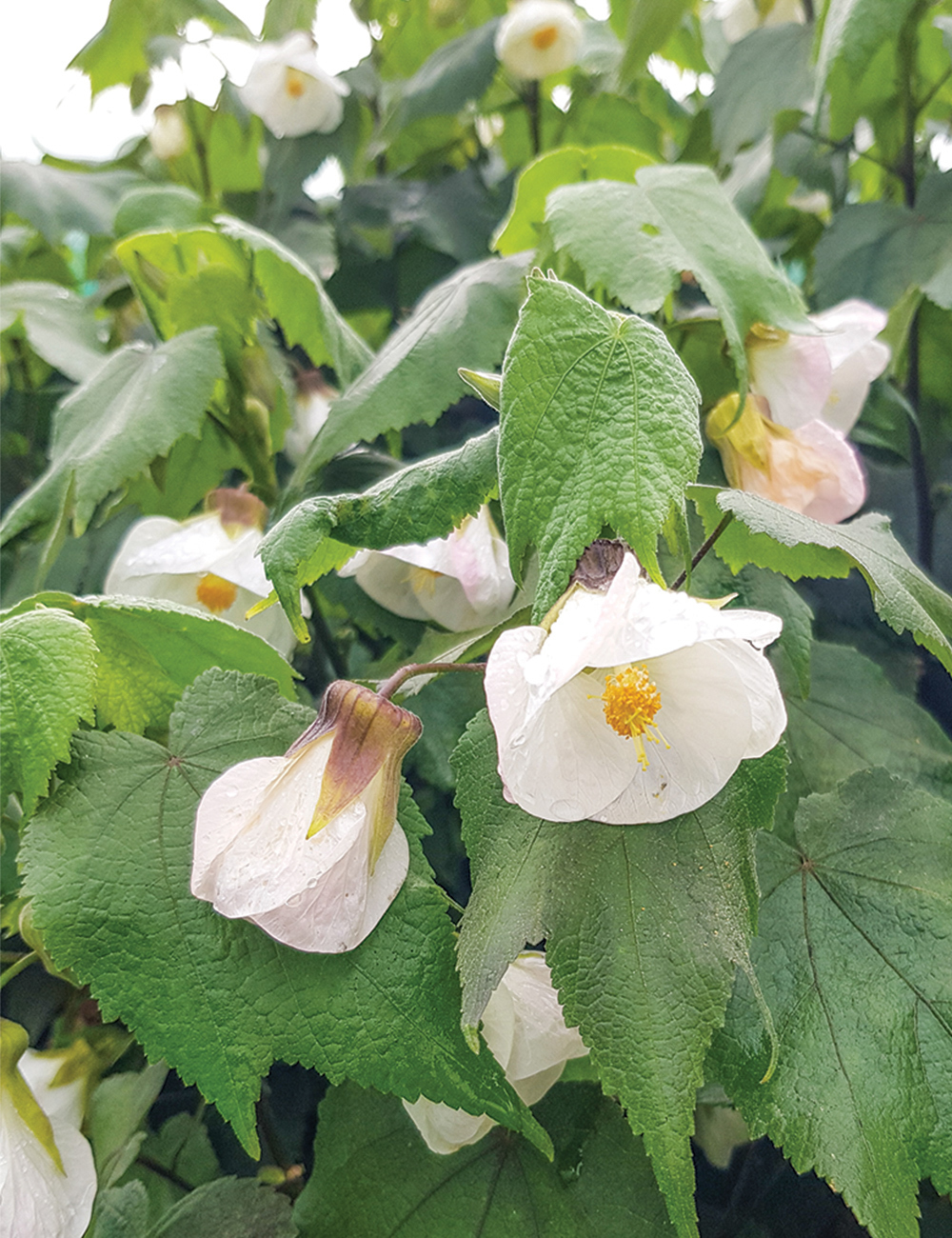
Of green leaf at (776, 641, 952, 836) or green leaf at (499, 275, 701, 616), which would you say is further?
green leaf at (776, 641, 952, 836)

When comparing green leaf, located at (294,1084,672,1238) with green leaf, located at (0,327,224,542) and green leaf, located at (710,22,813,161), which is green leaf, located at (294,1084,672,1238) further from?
green leaf, located at (710,22,813,161)

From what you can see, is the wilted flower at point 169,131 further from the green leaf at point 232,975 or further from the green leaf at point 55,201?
the green leaf at point 232,975

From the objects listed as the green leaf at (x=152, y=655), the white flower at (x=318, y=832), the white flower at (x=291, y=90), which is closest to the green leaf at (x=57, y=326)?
the white flower at (x=291, y=90)

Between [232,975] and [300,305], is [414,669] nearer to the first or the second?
[232,975]

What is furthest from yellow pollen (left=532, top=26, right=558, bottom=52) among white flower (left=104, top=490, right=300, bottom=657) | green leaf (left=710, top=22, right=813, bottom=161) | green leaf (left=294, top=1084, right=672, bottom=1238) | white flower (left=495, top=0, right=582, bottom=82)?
green leaf (left=294, top=1084, right=672, bottom=1238)

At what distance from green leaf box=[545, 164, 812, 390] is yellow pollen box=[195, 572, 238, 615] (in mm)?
196

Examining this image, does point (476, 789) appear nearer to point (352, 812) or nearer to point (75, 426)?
point (352, 812)

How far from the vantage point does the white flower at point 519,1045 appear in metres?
0.31

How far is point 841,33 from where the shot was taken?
0.51 m

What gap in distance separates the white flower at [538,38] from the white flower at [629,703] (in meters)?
0.60

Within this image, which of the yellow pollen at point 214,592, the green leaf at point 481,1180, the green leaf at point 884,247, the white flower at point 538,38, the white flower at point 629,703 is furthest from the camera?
the white flower at point 538,38

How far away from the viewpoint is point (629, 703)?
0.90 ft

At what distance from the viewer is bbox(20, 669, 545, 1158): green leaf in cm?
28

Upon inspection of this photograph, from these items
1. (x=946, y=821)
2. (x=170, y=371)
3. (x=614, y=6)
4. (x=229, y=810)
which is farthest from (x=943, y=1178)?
(x=614, y=6)
